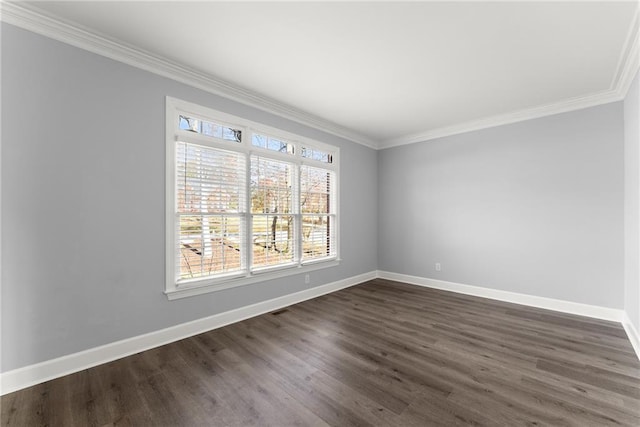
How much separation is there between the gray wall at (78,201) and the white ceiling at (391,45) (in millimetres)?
420

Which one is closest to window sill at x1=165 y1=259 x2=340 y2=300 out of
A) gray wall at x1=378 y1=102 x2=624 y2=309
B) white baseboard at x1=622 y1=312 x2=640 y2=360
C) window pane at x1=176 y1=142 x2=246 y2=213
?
window pane at x1=176 y1=142 x2=246 y2=213

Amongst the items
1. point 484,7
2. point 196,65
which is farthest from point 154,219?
point 484,7

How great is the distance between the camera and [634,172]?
2.69 meters

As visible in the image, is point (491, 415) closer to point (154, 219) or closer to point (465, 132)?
point (154, 219)

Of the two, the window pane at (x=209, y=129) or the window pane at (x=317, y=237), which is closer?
the window pane at (x=209, y=129)

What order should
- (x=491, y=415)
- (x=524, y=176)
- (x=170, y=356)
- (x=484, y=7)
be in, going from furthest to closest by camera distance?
(x=524, y=176) → (x=170, y=356) → (x=484, y=7) → (x=491, y=415)

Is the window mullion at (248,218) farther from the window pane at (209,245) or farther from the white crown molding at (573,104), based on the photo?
the white crown molding at (573,104)

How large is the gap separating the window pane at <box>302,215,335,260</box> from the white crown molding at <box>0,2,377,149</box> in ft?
5.33

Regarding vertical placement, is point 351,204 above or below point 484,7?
below

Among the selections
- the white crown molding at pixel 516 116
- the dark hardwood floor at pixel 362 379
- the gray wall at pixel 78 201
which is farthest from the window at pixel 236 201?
the white crown molding at pixel 516 116

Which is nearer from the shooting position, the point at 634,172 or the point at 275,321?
the point at 634,172

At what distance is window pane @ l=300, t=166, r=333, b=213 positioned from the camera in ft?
13.7

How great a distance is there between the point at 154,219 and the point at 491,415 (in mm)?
3144

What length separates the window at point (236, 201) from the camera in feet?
9.18
